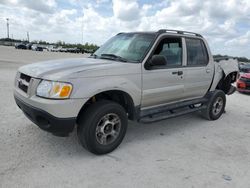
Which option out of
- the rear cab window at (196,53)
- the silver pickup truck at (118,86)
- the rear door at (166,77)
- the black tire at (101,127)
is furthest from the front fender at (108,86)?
the rear cab window at (196,53)

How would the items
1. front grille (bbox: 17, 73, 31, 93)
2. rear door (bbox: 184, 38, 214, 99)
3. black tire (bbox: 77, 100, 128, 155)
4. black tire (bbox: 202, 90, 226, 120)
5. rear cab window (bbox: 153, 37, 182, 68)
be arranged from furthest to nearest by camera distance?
black tire (bbox: 202, 90, 226, 120) < rear door (bbox: 184, 38, 214, 99) < rear cab window (bbox: 153, 37, 182, 68) < front grille (bbox: 17, 73, 31, 93) < black tire (bbox: 77, 100, 128, 155)

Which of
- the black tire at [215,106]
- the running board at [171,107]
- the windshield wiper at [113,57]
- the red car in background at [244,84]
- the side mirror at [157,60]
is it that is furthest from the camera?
the red car in background at [244,84]

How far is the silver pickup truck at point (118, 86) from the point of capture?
3.02 meters

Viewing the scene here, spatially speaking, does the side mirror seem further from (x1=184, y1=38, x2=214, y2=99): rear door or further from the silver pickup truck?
(x1=184, y1=38, x2=214, y2=99): rear door

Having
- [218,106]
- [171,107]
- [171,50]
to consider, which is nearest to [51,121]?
[171,107]

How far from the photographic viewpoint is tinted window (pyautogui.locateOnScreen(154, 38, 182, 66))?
13.6 feet

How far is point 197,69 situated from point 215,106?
1.38 meters

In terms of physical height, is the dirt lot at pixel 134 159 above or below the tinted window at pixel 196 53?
below

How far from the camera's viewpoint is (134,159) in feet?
11.1

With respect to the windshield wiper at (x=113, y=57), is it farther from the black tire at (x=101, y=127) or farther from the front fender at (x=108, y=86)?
the black tire at (x=101, y=127)

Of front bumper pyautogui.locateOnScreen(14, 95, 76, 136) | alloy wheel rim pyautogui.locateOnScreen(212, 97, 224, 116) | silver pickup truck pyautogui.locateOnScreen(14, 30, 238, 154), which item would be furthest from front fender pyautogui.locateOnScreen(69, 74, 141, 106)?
alloy wheel rim pyautogui.locateOnScreen(212, 97, 224, 116)

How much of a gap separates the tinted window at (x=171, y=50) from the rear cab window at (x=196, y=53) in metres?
0.29

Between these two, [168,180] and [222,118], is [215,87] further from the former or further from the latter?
[168,180]

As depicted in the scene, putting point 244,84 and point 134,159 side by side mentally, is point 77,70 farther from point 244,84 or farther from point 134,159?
point 244,84
